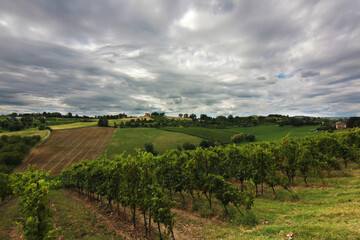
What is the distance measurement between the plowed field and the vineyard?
23973 millimetres

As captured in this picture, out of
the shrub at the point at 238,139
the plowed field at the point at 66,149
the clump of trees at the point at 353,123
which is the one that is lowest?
the plowed field at the point at 66,149

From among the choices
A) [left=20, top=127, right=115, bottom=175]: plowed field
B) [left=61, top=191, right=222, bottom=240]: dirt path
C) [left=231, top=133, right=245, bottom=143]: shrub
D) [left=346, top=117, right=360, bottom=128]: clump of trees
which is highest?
[left=346, top=117, right=360, bottom=128]: clump of trees

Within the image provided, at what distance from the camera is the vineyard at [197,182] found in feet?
35.9

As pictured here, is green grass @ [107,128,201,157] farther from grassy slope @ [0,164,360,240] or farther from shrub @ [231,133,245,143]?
grassy slope @ [0,164,360,240]

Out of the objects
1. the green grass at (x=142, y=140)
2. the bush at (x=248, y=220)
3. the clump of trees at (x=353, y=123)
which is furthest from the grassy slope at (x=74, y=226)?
the clump of trees at (x=353, y=123)

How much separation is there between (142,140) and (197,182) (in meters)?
56.0

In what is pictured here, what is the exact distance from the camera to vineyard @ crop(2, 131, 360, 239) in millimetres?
10938

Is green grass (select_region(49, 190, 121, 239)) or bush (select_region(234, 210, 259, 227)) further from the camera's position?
green grass (select_region(49, 190, 121, 239))

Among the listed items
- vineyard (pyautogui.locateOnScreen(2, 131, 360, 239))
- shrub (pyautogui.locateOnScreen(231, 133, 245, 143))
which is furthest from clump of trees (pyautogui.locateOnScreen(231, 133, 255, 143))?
vineyard (pyautogui.locateOnScreen(2, 131, 360, 239))

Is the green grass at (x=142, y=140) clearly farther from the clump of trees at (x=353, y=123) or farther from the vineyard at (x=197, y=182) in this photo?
the clump of trees at (x=353, y=123)

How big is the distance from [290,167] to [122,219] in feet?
74.2

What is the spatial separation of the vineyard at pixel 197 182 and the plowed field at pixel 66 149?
24.0m

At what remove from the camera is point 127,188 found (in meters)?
13.0

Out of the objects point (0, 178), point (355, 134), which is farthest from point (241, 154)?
point (0, 178)
